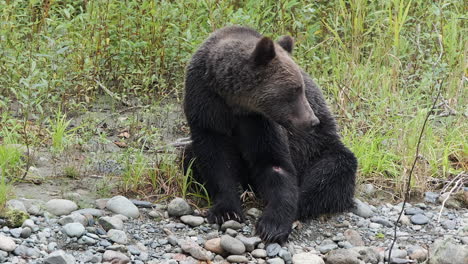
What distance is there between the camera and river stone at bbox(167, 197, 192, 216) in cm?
543

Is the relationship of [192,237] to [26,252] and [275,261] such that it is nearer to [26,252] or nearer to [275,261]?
[275,261]

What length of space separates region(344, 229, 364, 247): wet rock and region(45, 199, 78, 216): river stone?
6.42ft

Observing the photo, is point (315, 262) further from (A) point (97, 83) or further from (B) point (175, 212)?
(A) point (97, 83)

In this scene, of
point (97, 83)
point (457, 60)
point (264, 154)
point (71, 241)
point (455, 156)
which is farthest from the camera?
point (457, 60)

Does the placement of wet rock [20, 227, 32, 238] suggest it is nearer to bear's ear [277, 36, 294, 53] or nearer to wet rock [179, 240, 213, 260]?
wet rock [179, 240, 213, 260]

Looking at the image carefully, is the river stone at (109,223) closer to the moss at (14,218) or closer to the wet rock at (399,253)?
the moss at (14,218)

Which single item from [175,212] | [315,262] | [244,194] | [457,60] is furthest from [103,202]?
[457,60]

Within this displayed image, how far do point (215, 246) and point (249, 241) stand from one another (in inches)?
Result: 10.0

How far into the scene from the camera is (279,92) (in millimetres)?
5258

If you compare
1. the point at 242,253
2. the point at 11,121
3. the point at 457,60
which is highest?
the point at 457,60

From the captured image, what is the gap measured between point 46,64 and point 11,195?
223cm

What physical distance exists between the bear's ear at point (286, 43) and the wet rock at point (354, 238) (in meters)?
1.45

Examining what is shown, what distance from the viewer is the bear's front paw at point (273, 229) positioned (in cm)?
517

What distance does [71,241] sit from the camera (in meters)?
4.75
